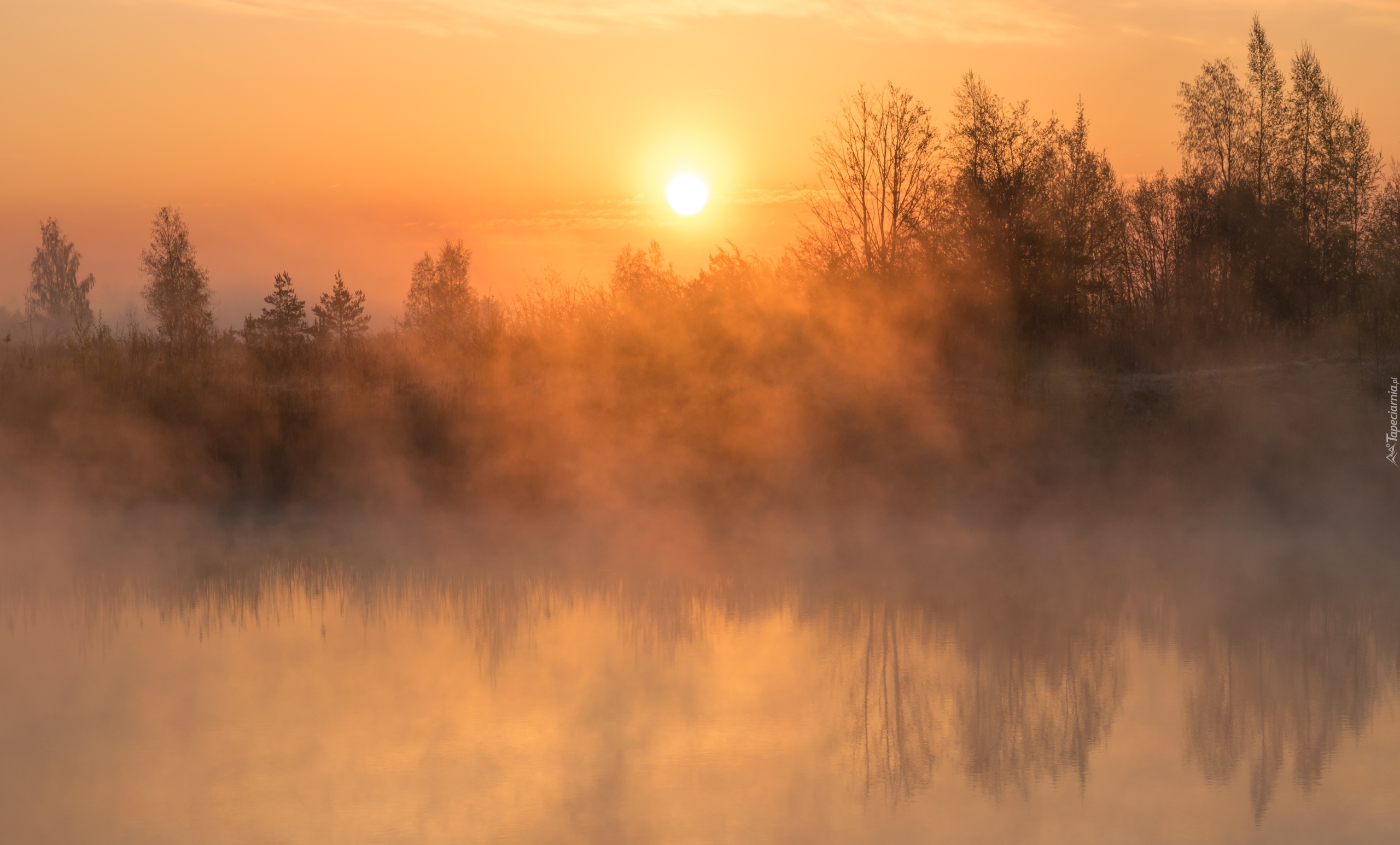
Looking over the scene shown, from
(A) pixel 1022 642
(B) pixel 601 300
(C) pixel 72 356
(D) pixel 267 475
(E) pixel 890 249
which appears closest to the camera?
(A) pixel 1022 642

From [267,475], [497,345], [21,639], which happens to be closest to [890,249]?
[497,345]

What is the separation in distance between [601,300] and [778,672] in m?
11.1

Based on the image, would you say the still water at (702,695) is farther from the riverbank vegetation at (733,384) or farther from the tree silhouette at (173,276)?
the tree silhouette at (173,276)

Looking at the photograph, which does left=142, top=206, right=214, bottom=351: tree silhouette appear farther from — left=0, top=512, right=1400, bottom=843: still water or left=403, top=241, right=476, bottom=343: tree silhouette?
left=0, top=512, right=1400, bottom=843: still water

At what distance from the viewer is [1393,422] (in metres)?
13.9

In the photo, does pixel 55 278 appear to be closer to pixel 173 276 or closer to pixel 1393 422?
pixel 173 276

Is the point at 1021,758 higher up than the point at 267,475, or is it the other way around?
the point at 267,475

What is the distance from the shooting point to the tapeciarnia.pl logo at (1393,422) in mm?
13523

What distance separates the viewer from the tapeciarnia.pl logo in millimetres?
13523

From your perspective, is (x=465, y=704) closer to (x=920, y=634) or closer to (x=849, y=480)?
(x=920, y=634)

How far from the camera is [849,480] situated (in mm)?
13852

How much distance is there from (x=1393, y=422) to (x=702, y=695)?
10332mm

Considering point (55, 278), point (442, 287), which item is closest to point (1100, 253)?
point (442, 287)

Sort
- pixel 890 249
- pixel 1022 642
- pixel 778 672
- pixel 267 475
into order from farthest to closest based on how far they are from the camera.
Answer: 1. pixel 890 249
2. pixel 267 475
3. pixel 1022 642
4. pixel 778 672
